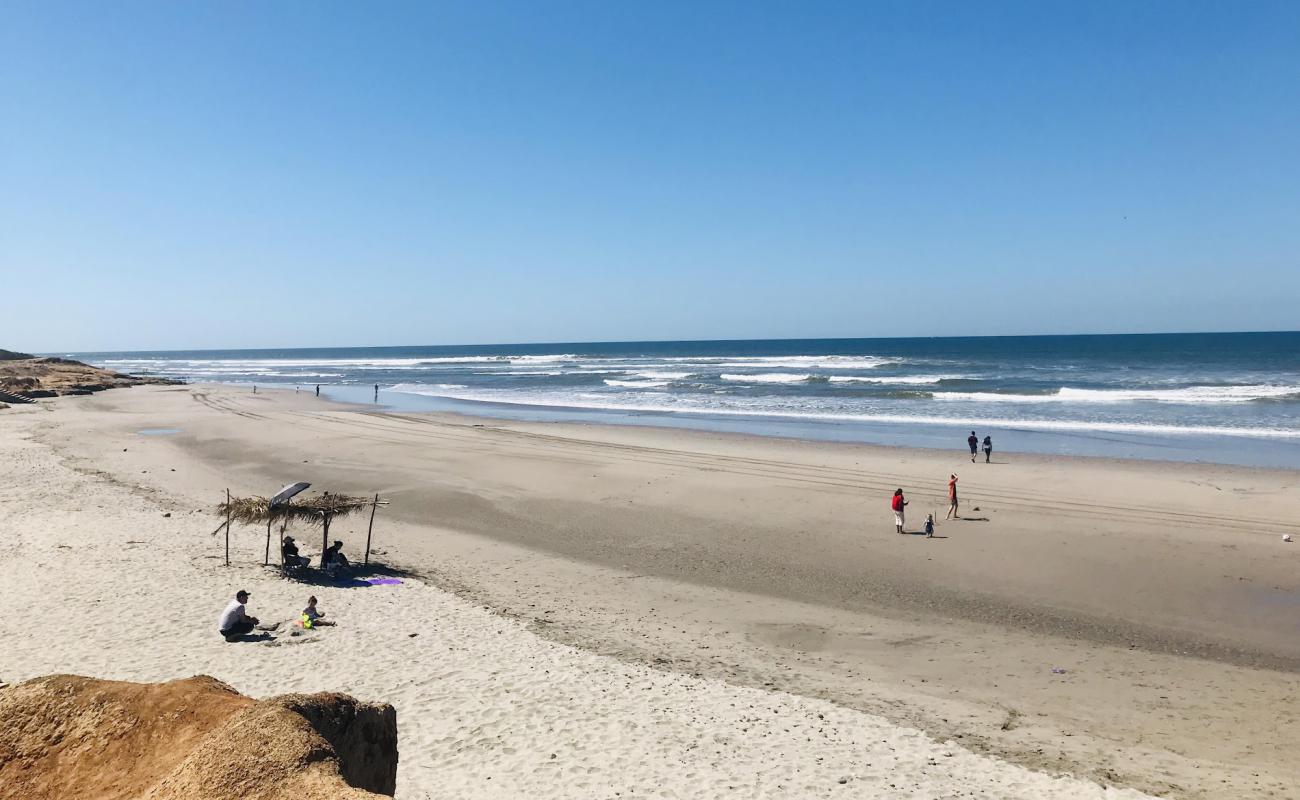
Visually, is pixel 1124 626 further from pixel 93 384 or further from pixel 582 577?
pixel 93 384

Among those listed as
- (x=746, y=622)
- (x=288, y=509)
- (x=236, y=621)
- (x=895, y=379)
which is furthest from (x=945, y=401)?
(x=236, y=621)

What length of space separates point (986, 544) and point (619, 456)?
13.1 metres

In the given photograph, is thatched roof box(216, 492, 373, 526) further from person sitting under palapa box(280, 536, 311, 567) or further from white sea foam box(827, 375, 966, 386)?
white sea foam box(827, 375, 966, 386)

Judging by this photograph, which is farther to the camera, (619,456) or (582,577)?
(619,456)

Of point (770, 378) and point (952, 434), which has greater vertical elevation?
point (770, 378)

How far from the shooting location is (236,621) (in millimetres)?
9883

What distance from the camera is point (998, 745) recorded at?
7.61m

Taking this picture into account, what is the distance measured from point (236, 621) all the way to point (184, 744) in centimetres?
700

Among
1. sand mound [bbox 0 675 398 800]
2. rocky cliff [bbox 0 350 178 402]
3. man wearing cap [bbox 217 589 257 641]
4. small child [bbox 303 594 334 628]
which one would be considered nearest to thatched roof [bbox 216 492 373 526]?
small child [bbox 303 594 334 628]

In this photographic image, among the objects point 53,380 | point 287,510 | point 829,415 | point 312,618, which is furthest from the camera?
point 53,380

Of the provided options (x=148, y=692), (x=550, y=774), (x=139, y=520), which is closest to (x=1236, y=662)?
(x=550, y=774)

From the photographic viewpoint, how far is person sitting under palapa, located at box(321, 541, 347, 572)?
13.0 m

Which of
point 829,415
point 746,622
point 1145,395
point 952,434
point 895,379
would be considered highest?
point 895,379

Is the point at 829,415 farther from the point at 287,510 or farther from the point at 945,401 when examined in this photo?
the point at 287,510
